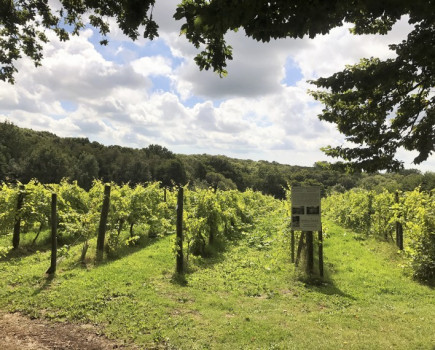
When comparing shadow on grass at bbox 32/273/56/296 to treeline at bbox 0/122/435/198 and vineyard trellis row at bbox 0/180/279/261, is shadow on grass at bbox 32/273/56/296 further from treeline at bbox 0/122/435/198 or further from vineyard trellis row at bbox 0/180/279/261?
treeline at bbox 0/122/435/198

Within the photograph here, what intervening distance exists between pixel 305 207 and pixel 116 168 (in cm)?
7868

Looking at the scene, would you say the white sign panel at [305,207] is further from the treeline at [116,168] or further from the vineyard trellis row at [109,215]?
the treeline at [116,168]

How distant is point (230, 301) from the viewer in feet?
23.7

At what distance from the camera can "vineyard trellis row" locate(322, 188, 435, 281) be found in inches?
359

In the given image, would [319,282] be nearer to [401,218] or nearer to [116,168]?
[401,218]

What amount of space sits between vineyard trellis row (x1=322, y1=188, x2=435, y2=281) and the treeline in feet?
53.4

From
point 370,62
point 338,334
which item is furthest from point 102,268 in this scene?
point 370,62

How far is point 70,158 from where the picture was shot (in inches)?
2724

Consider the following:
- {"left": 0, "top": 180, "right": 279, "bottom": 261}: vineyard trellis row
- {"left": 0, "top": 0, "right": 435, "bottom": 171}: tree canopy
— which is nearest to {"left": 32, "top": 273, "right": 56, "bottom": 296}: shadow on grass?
{"left": 0, "top": 180, "right": 279, "bottom": 261}: vineyard trellis row

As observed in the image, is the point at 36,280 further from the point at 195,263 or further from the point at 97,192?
the point at 97,192

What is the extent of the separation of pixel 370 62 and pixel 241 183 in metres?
111

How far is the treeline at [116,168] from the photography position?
201ft

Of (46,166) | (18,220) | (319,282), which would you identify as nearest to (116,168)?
(46,166)

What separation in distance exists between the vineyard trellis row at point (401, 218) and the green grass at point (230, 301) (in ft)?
2.82
